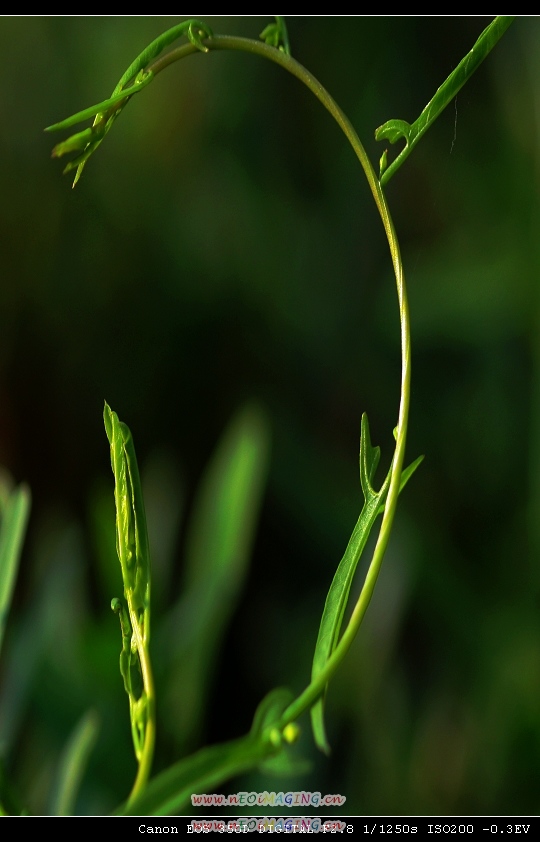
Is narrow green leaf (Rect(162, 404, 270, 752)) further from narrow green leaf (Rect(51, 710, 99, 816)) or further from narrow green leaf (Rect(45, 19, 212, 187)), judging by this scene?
narrow green leaf (Rect(45, 19, 212, 187))

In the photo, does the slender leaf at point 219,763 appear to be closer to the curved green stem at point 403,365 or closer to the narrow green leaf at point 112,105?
the curved green stem at point 403,365

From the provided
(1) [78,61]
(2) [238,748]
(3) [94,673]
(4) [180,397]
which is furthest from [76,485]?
(2) [238,748]

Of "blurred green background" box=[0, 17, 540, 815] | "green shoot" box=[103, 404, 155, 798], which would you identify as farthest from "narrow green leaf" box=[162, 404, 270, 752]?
"green shoot" box=[103, 404, 155, 798]

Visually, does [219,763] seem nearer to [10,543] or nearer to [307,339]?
[10,543]

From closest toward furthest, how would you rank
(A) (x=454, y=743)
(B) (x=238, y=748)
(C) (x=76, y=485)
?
1. (B) (x=238, y=748)
2. (A) (x=454, y=743)
3. (C) (x=76, y=485)
